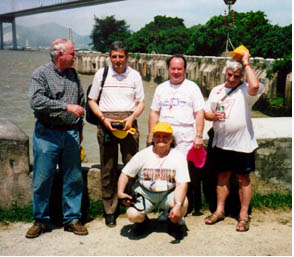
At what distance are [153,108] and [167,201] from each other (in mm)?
929

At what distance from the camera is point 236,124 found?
12.5 ft

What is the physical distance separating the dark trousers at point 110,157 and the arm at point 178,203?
707 mm

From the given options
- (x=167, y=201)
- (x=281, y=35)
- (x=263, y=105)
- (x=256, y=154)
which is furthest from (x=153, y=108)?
(x=281, y=35)

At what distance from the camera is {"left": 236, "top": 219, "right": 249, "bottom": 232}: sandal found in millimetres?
3883

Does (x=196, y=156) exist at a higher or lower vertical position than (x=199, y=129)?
lower

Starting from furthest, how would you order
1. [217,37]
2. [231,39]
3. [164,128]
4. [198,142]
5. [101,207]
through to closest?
1. [217,37]
2. [231,39]
3. [101,207]
4. [198,142]
5. [164,128]

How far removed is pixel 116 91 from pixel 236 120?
3.94ft

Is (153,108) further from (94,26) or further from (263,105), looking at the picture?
(94,26)

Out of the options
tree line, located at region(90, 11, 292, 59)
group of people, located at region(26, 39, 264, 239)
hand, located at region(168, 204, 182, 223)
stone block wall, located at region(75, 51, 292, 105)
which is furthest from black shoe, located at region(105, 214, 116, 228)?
tree line, located at region(90, 11, 292, 59)

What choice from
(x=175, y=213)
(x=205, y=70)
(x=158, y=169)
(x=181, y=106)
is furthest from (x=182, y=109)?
(x=205, y=70)

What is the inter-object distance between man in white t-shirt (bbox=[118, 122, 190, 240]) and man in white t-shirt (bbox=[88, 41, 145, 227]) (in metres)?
0.35

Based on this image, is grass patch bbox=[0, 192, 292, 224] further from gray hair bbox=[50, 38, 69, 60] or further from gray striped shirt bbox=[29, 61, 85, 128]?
gray hair bbox=[50, 38, 69, 60]

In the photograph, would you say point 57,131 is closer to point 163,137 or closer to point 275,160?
point 163,137

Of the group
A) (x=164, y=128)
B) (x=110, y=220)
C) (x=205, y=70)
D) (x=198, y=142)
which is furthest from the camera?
(x=205, y=70)
